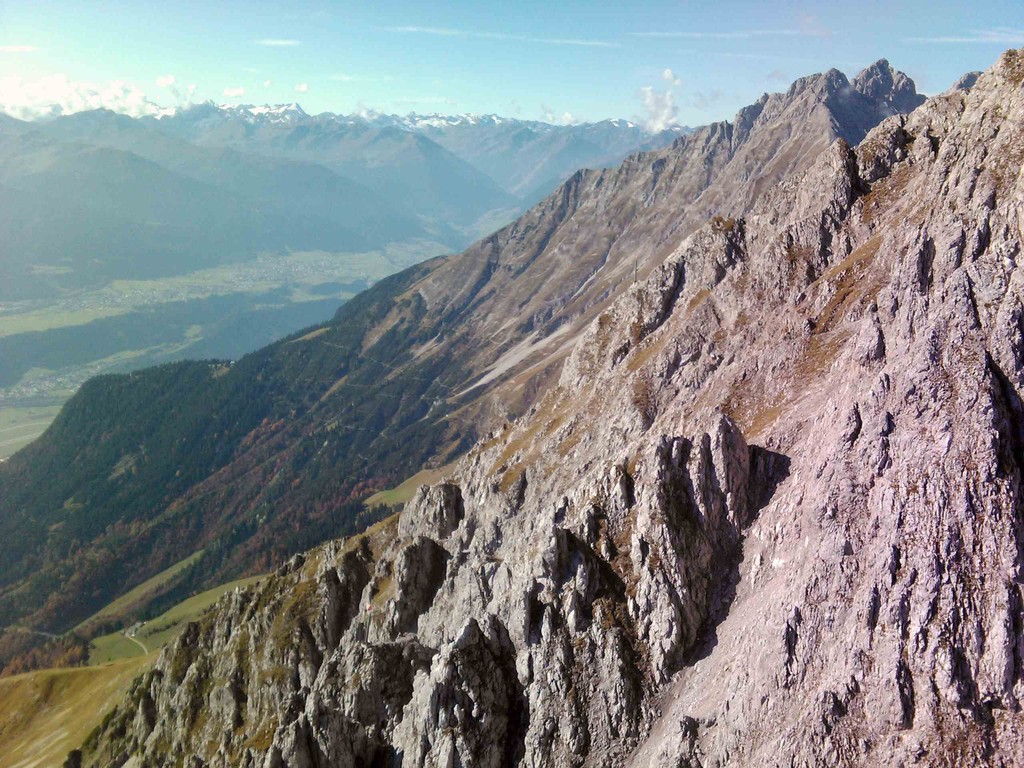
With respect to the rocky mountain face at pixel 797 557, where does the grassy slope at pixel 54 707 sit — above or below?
below

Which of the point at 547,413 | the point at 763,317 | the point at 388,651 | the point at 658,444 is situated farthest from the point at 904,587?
the point at 547,413

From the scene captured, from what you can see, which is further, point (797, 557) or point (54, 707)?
point (54, 707)

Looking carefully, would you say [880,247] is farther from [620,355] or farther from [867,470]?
[620,355]

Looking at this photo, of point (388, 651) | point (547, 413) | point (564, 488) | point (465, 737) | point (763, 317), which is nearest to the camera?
point (465, 737)

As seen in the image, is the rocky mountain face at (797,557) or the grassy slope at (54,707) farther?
the grassy slope at (54,707)

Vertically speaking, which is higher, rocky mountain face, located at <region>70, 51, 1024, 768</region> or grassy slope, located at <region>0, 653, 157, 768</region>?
rocky mountain face, located at <region>70, 51, 1024, 768</region>
